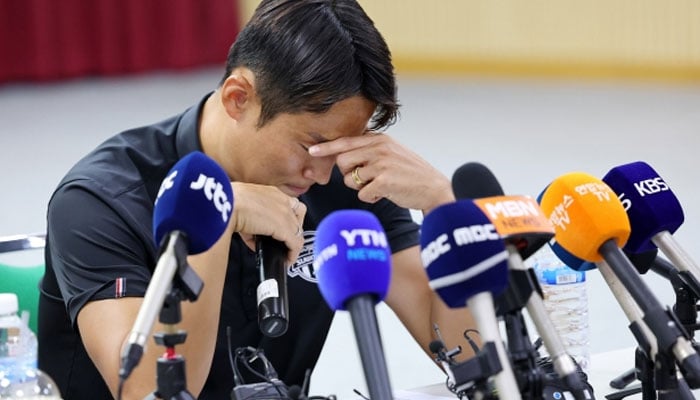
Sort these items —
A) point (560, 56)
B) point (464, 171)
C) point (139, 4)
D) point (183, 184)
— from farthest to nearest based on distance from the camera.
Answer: point (139, 4), point (560, 56), point (464, 171), point (183, 184)

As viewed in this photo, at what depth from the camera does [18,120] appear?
7.91 m

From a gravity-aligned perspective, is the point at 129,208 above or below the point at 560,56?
above

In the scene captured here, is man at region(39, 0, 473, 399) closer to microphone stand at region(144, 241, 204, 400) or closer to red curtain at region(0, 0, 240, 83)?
microphone stand at region(144, 241, 204, 400)

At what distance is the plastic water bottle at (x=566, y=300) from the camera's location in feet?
7.24

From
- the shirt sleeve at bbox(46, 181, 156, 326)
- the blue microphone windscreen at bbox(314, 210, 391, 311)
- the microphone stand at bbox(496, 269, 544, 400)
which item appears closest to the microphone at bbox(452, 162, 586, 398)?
the microphone stand at bbox(496, 269, 544, 400)

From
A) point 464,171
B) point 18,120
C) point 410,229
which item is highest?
point 464,171

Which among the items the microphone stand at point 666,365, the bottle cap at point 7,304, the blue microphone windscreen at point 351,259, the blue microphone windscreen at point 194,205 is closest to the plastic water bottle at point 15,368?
the bottle cap at point 7,304

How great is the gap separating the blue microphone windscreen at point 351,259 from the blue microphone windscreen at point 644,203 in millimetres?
424

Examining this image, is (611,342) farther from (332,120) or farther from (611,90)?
(611,90)

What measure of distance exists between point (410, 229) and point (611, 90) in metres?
6.36

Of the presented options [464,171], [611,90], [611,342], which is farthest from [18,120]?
[464,171]

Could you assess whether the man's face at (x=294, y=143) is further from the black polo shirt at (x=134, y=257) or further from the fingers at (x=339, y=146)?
the black polo shirt at (x=134, y=257)

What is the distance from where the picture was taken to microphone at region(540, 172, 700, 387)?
1.23 meters

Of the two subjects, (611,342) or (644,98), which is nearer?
(611,342)
